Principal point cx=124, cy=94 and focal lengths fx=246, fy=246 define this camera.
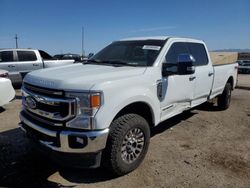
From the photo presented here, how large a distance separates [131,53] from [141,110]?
1172 mm

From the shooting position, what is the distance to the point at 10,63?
10.1 metres

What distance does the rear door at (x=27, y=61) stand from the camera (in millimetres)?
10344

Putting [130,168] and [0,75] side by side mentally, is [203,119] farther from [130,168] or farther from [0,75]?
[0,75]

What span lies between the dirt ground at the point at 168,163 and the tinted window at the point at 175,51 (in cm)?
153

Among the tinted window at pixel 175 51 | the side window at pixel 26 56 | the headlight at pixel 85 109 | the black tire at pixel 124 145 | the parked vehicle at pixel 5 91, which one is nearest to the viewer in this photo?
the headlight at pixel 85 109

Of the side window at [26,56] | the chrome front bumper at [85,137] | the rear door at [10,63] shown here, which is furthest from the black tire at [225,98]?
the rear door at [10,63]

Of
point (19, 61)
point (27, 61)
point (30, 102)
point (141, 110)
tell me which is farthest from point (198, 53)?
point (19, 61)

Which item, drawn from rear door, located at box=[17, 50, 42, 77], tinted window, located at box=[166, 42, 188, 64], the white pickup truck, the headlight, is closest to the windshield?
the white pickup truck

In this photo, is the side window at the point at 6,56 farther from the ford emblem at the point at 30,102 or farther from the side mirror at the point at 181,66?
the side mirror at the point at 181,66

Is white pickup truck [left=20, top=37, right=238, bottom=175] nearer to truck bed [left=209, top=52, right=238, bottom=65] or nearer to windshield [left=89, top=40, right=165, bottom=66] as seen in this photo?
windshield [left=89, top=40, right=165, bottom=66]

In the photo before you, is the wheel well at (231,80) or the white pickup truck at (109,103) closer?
the white pickup truck at (109,103)

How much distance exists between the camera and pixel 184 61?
382cm

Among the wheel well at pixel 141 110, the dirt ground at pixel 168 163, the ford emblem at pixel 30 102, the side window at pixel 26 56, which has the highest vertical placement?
the side window at pixel 26 56

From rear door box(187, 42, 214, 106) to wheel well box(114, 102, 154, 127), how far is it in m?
1.55
